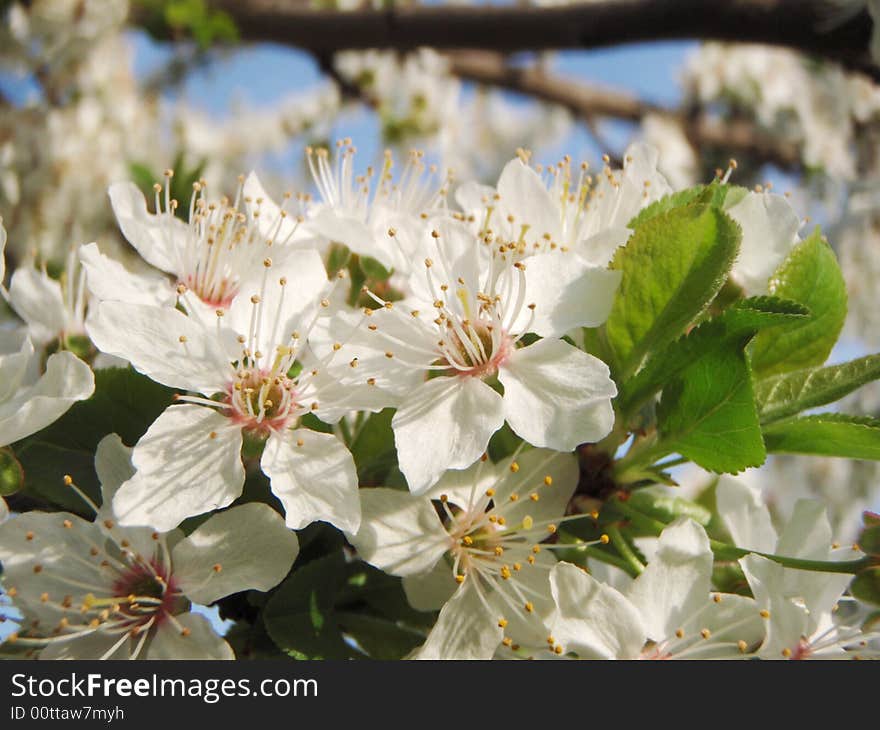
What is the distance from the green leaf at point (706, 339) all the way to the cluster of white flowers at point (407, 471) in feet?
0.22

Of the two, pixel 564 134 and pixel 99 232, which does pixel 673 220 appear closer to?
pixel 99 232

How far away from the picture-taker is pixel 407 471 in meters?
0.88

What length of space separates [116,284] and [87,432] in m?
0.18

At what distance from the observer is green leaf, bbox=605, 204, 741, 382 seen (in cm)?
91

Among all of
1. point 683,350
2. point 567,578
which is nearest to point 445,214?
point 683,350

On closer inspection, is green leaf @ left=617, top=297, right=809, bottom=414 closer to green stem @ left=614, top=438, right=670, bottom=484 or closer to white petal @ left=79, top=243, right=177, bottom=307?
green stem @ left=614, top=438, right=670, bottom=484

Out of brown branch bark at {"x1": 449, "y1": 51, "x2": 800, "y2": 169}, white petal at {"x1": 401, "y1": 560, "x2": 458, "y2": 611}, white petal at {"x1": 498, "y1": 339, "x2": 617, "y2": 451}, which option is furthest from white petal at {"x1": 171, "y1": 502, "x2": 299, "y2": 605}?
brown branch bark at {"x1": 449, "y1": 51, "x2": 800, "y2": 169}

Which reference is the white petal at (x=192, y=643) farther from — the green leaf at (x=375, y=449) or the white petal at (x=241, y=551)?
the green leaf at (x=375, y=449)

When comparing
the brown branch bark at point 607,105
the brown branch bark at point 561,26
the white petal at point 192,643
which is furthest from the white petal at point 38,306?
the brown branch bark at point 607,105

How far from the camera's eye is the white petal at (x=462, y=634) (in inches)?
35.0

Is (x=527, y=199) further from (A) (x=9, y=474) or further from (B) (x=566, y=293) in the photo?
(A) (x=9, y=474)

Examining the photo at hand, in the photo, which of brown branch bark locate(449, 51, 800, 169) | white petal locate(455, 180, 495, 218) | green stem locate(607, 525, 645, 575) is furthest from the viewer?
brown branch bark locate(449, 51, 800, 169)

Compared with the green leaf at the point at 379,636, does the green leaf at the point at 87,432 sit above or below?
above

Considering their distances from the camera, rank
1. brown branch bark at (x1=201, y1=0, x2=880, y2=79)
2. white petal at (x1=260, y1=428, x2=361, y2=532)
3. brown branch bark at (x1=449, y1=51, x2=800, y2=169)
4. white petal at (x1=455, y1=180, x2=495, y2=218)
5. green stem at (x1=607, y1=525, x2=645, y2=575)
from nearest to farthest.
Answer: white petal at (x1=260, y1=428, x2=361, y2=532), green stem at (x1=607, y1=525, x2=645, y2=575), white petal at (x1=455, y1=180, x2=495, y2=218), brown branch bark at (x1=201, y1=0, x2=880, y2=79), brown branch bark at (x1=449, y1=51, x2=800, y2=169)
